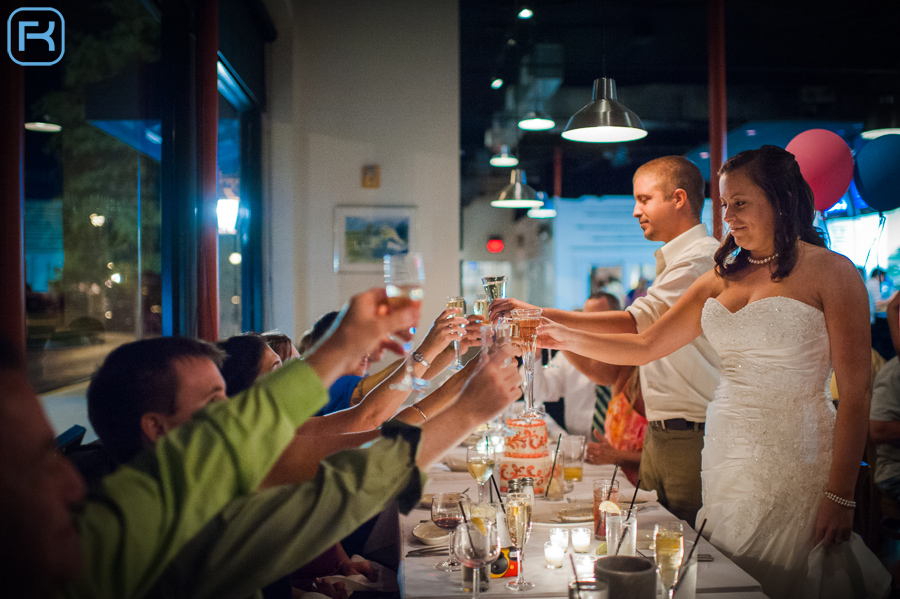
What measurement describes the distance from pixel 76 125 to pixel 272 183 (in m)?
2.62

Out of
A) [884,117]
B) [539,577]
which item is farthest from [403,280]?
[884,117]

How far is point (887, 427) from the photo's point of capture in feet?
10.2

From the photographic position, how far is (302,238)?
4930 millimetres

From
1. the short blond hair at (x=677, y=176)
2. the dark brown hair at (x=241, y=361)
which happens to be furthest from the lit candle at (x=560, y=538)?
the short blond hair at (x=677, y=176)

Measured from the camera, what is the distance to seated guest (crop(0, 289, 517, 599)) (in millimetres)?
721

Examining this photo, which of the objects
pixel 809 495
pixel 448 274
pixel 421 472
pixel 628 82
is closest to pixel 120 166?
pixel 421 472

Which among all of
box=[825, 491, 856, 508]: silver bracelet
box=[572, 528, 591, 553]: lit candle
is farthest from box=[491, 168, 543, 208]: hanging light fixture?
box=[572, 528, 591, 553]: lit candle

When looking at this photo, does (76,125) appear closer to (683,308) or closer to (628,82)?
(683,308)

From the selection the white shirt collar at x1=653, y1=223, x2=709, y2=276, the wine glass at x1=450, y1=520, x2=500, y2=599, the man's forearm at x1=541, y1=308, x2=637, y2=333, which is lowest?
the wine glass at x1=450, y1=520, x2=500, y2=599

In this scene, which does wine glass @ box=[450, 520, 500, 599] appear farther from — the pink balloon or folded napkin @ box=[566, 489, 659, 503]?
the pink balloon

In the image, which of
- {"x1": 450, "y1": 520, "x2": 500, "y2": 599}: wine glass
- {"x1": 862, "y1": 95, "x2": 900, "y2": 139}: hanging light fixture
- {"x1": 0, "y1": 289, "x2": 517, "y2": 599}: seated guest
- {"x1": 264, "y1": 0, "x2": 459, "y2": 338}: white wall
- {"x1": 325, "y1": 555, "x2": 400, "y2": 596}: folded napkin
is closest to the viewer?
{"x1": 0, "y1": 289, "x2": 517, "y2": 599}: seated guest

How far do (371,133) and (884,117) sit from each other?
577 cm

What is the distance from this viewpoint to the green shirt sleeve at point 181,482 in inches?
31.9

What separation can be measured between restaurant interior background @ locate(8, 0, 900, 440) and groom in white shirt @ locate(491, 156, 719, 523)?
3.45 feet
